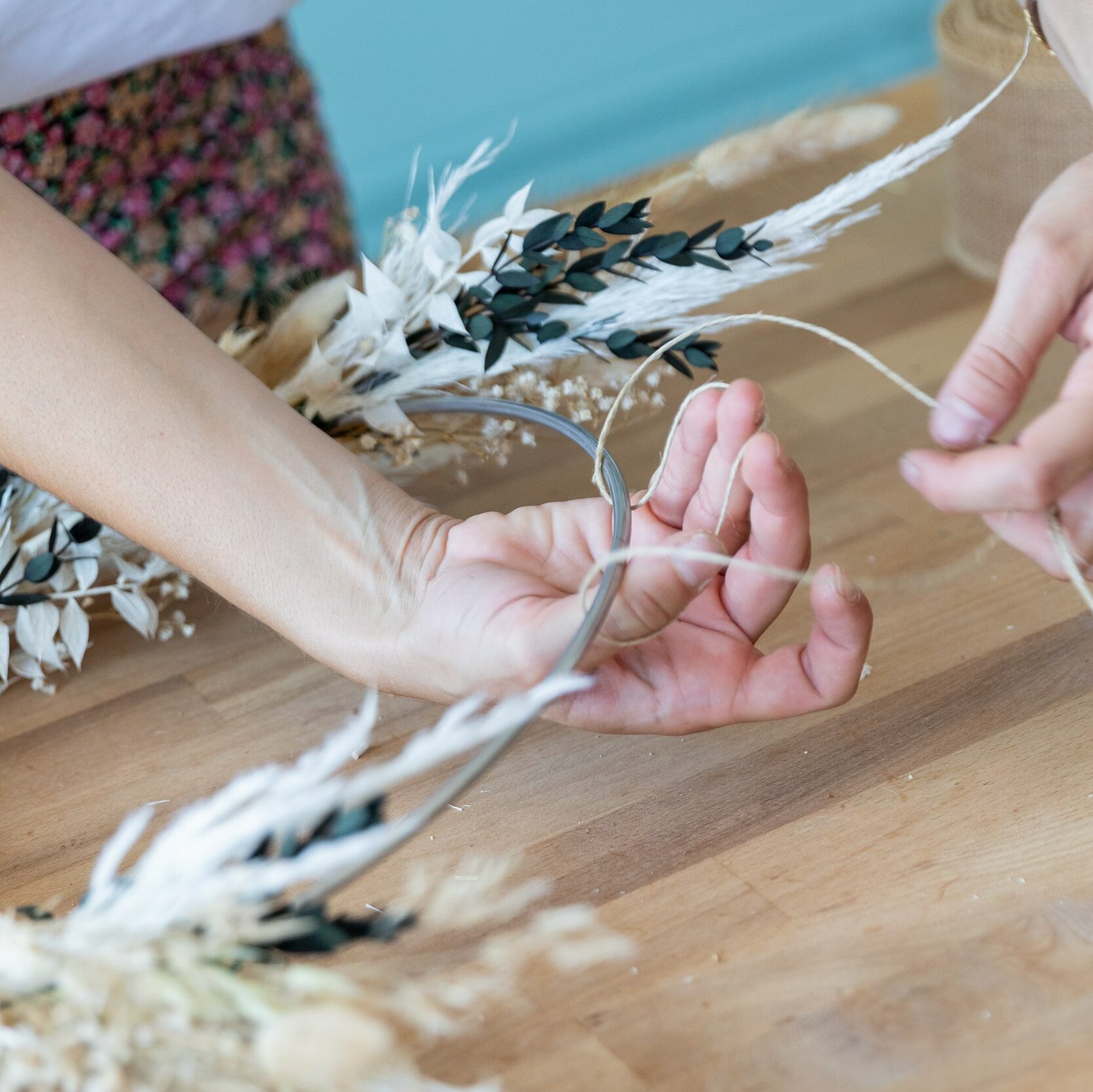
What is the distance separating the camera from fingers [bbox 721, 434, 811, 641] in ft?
1.46

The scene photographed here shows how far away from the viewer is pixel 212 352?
0.53 metres

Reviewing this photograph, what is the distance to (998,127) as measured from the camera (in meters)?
0.84

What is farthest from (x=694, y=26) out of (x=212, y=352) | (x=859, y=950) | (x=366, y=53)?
(x=859, y=950)

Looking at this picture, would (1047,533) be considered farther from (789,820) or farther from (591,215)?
(591,215)

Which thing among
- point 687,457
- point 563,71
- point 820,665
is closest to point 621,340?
point 687,457

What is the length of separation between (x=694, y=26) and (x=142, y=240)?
964mm

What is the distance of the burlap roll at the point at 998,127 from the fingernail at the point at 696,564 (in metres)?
0.51

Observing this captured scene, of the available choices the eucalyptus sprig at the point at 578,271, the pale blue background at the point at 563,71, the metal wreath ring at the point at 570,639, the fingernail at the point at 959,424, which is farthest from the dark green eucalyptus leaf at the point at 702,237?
the pale blue background at the point at 563,71

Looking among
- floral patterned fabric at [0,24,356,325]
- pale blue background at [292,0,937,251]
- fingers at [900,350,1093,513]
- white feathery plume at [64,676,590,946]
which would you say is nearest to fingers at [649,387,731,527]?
fingers at [900,350,1093,513]

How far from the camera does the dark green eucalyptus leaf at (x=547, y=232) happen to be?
1.96 ft

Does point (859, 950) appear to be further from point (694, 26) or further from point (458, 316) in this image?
point (694, 26)

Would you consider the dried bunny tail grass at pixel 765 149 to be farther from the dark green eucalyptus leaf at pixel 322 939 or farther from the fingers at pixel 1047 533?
the dark green eucalyptus leaf at pixel 322 939

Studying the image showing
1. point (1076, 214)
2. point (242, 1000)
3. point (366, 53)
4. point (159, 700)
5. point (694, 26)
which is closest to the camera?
point (242, 1000)

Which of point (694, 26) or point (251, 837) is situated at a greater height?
point (251, 837)
